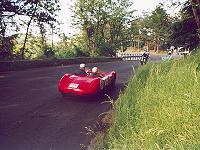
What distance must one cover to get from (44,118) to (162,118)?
14.7 ft

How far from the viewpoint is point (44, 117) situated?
973 centimetres

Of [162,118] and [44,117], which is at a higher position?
[162,118]

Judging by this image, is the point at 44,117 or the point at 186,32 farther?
the point at 186,32

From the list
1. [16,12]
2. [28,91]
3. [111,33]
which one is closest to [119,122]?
[28,91]

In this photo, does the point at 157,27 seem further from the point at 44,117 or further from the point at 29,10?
the point at 44,117

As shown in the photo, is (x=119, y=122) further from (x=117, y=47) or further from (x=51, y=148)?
(x=117, y=47)

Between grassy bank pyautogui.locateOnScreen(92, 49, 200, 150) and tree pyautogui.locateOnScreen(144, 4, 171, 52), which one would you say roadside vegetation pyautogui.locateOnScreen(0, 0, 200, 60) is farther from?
tree pyautogui.locateOnScreen(144, 4, 171, 52)

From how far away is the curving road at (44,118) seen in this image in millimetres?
7641

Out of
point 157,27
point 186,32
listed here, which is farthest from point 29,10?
point 157,27

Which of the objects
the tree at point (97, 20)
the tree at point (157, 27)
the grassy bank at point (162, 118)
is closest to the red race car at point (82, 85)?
the grassy bank at point (162, 118)

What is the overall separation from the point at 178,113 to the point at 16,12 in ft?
75.1

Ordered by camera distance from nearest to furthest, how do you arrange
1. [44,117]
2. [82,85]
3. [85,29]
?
[44,117]
[82,85]
[85,29]

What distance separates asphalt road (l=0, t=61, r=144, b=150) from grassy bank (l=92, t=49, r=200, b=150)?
4.29ft

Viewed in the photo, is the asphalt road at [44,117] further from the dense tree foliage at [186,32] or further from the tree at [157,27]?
the tree at [157,27]
